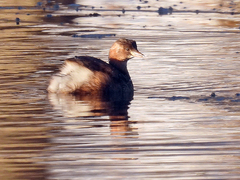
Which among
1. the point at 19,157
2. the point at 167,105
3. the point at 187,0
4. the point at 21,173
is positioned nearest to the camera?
the point at 21,173

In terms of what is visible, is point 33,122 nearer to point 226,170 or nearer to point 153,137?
point 153,137

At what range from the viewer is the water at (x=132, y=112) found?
5.69 metres

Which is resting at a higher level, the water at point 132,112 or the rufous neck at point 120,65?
the rufous neck at point 120,65

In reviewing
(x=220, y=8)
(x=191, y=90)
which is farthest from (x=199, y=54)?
(x=220, y=8)

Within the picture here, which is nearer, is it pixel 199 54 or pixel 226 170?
pixel 226 170

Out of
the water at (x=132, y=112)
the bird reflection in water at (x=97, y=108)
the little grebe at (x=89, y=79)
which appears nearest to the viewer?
the water at (x=132, y=112)

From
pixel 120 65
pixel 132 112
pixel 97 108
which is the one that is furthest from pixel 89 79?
pixel 132 112

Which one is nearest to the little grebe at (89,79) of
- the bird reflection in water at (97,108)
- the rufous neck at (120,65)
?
the bird reflection in water at (97,108)

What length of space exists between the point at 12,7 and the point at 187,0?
25.2ft

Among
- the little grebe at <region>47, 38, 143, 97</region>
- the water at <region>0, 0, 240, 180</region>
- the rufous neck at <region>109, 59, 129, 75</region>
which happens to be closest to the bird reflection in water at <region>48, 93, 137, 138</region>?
the water at <region>0, 0, 240, 180</region>

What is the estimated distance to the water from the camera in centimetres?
569

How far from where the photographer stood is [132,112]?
8.35 meters

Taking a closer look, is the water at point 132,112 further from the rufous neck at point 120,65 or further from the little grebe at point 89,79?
the rufous neck at point 120,65

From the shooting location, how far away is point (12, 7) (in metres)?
25.4
